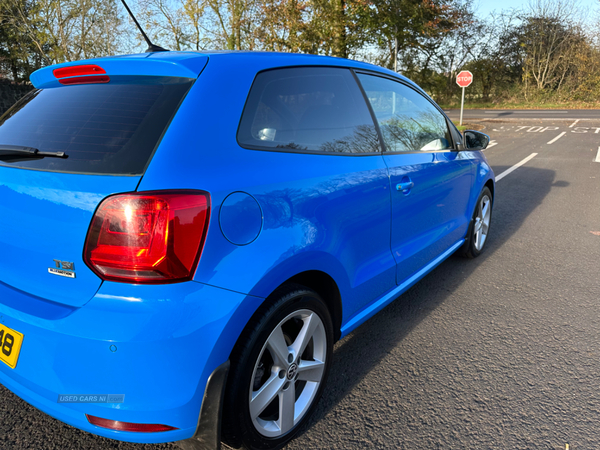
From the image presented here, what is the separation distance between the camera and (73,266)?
1.51 m

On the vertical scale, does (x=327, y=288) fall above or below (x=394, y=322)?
above

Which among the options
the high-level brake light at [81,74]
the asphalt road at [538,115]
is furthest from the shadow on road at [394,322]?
the asphalt road at [538,115]

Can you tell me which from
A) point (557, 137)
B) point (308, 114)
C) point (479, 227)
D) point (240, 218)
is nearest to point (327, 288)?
point (240, 218)

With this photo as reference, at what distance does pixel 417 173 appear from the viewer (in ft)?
9.22

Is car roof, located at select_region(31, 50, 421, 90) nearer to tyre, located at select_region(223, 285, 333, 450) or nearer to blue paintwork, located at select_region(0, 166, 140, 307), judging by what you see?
blue paintwork, located at select_region(0, 166, 140, 307)

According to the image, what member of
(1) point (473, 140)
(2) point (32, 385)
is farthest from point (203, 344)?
(1) point (473, 140)

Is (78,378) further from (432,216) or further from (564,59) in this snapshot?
(564,59)

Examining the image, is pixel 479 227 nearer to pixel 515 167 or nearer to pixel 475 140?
pixel 475 140

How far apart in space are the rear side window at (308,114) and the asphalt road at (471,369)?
51.1 inches

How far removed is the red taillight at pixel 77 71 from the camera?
6.09 feet

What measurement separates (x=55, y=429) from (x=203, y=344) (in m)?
1.16

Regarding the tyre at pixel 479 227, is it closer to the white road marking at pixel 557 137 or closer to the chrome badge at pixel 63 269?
the chrome badge at pixel 63 269

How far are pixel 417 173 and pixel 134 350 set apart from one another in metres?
2.05

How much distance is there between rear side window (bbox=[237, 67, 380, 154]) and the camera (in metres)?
1.88
